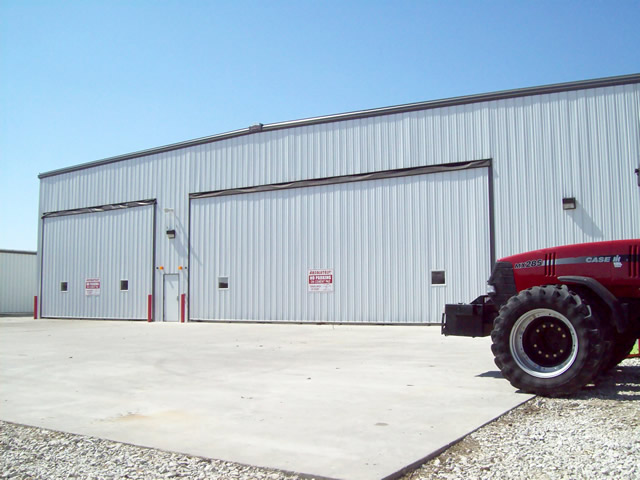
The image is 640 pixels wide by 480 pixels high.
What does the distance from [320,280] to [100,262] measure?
12495 mm

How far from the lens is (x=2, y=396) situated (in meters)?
7.51

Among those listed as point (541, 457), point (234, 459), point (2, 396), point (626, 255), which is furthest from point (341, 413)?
point (2, 396)

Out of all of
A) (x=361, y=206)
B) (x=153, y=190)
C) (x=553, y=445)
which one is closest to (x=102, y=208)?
(x=153, y=190)

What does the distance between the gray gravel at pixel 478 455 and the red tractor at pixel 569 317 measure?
2.67ft

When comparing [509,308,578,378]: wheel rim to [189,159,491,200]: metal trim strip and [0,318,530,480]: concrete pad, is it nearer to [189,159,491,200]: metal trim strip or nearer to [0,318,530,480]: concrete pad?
[0,318,530,480]: concrete pad

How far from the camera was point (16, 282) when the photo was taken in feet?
147

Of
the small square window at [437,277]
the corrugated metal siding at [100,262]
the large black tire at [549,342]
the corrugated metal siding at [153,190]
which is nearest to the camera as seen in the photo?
the large black tire at [549,342]

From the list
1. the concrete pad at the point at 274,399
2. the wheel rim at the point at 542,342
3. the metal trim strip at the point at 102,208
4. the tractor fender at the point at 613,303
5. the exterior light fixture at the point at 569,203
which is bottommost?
the concrete pad at the point at 274,399

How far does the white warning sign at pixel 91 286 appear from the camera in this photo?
94.9ft

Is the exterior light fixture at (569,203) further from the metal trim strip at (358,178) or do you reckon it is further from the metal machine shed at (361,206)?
the metal trim strip at (358,178)

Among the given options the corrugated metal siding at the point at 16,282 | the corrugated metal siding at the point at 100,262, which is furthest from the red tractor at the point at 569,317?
the corrugated metal siding at the point at 16,282

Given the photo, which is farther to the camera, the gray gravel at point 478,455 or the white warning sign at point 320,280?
the white warning sign at point 320,280

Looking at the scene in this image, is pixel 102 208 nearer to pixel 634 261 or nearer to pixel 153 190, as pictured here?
pixel 153 190

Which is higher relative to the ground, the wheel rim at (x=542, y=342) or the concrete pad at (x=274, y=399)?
the wheel rim at (x=542, y=342)
